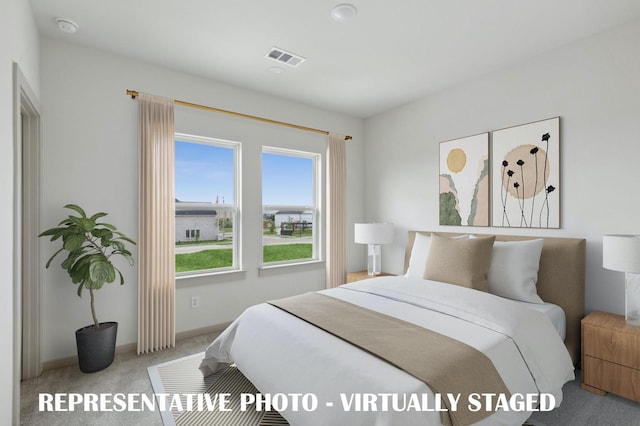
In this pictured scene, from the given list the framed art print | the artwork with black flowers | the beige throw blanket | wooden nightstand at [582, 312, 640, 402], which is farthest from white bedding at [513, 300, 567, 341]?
the beige throw blanket

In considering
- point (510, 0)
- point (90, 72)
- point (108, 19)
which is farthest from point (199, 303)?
point (510, 0)

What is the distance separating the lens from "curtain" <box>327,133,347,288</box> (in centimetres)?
430

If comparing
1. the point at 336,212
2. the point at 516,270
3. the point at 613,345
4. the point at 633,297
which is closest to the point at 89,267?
the point at 336,212

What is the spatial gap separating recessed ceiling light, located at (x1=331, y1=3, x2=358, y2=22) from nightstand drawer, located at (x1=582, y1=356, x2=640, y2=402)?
300 cm

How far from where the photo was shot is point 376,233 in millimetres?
3918

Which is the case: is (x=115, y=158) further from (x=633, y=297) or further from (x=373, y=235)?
(x=633, y=297)

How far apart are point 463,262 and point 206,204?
271cm

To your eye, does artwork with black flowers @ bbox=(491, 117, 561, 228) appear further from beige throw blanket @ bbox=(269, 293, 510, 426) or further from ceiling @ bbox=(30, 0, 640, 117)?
beige throw blanket @ bbox=(269, 293, 510, 426)

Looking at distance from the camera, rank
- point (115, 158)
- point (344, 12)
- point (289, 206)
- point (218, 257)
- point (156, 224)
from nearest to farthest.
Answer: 1. point (344, 12)
2. point (115, 158)
3. point (156, 224)
4. point (218, 257)
5. point (289, 206)

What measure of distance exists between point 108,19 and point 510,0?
115 inches

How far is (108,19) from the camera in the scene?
2.41 metres

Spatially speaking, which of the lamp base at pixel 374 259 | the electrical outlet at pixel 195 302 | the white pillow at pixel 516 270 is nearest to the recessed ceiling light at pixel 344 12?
the white pillow at pixel 516 270

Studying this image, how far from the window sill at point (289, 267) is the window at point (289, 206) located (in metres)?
0.09

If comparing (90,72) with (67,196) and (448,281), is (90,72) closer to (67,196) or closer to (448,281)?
(67,196)
